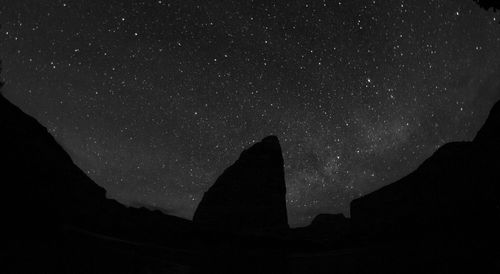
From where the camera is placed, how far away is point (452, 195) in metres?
7.02

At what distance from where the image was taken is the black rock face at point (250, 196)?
1666 centimetres

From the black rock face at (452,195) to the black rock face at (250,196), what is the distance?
7055mm

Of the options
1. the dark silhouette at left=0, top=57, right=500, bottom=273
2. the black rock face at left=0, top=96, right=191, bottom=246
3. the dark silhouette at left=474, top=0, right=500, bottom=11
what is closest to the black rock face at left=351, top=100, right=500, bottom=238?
the dark silhouette at left=0, top=57, right=500, bottom=273

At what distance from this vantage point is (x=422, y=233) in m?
5.55

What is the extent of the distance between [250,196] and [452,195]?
11827 mm

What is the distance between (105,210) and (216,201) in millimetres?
11993

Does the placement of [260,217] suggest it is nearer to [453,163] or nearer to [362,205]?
[362,205]

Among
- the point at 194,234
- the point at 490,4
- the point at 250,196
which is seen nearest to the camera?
the point at 490,4

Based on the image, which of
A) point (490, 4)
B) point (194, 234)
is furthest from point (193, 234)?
point (490, 4)

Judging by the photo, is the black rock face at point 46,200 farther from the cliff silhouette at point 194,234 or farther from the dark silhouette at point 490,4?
the dark silhouette at point 490,4

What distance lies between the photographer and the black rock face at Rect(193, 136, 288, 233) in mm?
16656

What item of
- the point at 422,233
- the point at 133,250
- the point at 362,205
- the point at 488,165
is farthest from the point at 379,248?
the point at 362,205

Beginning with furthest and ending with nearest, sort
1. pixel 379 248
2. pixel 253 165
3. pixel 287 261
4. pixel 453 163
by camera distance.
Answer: pixel 253 165, pixel 453 163, pixel 287 261, pixel 379 248

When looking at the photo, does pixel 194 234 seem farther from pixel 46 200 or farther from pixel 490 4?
pixel 490 4
